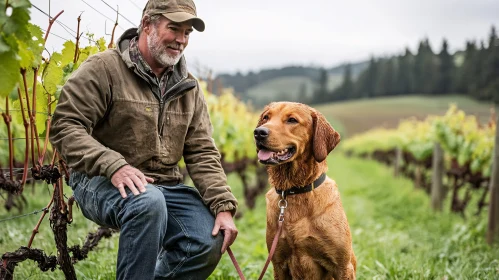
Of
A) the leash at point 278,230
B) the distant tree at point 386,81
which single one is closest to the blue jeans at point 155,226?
the leash at point 278,230

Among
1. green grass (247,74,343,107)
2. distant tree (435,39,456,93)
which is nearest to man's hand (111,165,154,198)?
distant tree (435,39,456,93)

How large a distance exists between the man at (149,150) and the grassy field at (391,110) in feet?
177

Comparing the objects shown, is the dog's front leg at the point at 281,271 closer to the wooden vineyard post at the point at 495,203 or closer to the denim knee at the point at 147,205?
the denim knee at the point at 147,205

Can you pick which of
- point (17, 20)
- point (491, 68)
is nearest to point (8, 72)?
point (17, 20)

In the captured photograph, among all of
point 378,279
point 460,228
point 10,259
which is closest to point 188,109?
point 10,259

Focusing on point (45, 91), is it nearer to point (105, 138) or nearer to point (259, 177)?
point (105, 138)

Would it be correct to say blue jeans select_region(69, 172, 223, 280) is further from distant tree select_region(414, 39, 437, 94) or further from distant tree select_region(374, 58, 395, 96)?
distant tree select_region(374, 58, 395, 96)

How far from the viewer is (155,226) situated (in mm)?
2842

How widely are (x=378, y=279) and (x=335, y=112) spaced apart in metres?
74.5

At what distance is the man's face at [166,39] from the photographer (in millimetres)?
3268

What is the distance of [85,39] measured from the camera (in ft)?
11.7

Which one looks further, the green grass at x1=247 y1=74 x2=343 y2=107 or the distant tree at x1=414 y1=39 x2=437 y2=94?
the green grass at x1=247 y1=74 x2=343 y2=107

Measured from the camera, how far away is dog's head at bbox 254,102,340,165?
11.0ft

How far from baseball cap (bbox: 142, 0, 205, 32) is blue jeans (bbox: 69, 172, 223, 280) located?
3.63 ft
